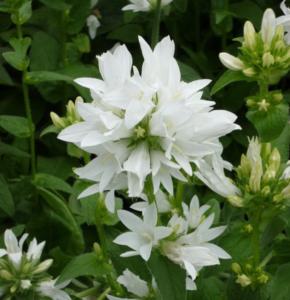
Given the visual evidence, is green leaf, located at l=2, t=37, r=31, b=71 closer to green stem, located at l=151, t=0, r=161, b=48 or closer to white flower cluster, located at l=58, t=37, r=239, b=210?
green stem, located at l=151, t=0, r=161, b=48

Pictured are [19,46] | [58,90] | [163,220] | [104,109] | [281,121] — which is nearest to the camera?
[104,109]

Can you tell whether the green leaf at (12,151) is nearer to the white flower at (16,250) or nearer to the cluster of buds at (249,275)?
the white flower at (16,250)

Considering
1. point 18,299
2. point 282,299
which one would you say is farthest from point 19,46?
point 282,299

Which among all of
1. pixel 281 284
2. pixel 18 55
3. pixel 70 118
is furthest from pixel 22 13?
pixel 281 284

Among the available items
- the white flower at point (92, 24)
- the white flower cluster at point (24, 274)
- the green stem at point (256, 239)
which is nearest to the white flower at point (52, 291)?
the white flower cluster at point (24, 274)

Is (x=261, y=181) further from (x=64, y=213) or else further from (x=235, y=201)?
(x=64, y=213)

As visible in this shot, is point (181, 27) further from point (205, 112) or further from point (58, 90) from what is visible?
point (205, 112)
